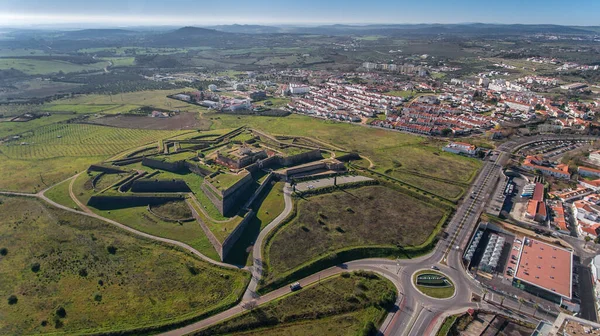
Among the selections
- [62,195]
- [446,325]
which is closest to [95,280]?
[62,195]

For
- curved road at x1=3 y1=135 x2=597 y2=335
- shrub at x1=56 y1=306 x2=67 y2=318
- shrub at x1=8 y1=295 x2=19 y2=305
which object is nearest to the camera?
shrub at x1=56 y1=306 x2=67 y2=318

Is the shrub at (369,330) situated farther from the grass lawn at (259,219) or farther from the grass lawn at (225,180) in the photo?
the grass lawn at (225,180)

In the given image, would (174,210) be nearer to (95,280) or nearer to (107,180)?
(95,280)

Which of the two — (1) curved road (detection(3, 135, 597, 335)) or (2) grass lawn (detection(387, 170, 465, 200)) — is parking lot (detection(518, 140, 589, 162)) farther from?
(1) curved road (detection(3, 135, 597, 335))

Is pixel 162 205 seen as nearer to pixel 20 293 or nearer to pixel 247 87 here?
pixel 20 293

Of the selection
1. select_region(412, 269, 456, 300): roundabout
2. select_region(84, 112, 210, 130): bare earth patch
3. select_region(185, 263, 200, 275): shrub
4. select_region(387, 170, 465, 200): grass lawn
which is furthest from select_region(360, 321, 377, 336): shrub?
select_region(84, 112, 210, 130): bare earth patch

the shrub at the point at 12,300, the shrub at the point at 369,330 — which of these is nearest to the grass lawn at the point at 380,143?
the shrub at the point at 369,330

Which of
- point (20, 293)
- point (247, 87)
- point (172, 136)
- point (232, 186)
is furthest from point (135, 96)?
point (20, 293)
